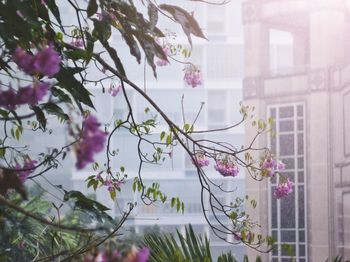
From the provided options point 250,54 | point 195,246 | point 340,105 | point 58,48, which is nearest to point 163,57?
point 58,48

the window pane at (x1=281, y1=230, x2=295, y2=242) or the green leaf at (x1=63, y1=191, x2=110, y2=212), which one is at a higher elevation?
the green leaf at (x1=63, y1=191, x2=110, y2=212)

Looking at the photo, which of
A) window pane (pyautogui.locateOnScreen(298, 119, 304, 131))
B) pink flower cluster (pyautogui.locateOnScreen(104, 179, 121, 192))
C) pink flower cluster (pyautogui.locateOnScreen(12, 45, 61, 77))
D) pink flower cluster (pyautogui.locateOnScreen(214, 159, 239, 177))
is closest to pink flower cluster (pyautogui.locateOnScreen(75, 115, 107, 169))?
pink flower cluster (pyautogui.locateOnScreen(12, 45, 61, 77))

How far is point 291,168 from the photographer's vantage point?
26.3 feet

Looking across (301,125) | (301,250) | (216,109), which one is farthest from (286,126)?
(216,109)

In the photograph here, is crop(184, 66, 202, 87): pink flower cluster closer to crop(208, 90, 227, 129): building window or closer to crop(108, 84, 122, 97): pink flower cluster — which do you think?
crop(108, 84, 122, 97): pink flower cluster

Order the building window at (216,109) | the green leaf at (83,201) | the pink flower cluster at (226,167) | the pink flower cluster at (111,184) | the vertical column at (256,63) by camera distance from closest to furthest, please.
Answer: the green leaf at (83,201)
the pink flower cluster at (111,184)
the pink flower cluster at (226,167)
the vertical column at (256,63)
the building window at (216,109)

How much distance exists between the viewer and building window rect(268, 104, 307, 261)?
309 inches

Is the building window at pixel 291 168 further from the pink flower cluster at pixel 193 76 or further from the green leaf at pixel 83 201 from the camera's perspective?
the green leaf at pixel 83 201

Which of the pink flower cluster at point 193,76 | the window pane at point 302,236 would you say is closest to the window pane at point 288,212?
the window pane at point 302,236

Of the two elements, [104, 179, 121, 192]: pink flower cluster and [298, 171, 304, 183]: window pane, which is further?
[298, 171, 304, 183]: window pane

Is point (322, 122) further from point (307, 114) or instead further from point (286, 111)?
point (286, 111)

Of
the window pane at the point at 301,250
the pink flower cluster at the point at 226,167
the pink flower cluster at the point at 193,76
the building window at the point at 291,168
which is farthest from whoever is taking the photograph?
the building window at the point at 291,168

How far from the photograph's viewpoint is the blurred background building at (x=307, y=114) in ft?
24.4

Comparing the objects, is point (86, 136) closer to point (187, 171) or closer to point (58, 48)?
point (58, 48)
